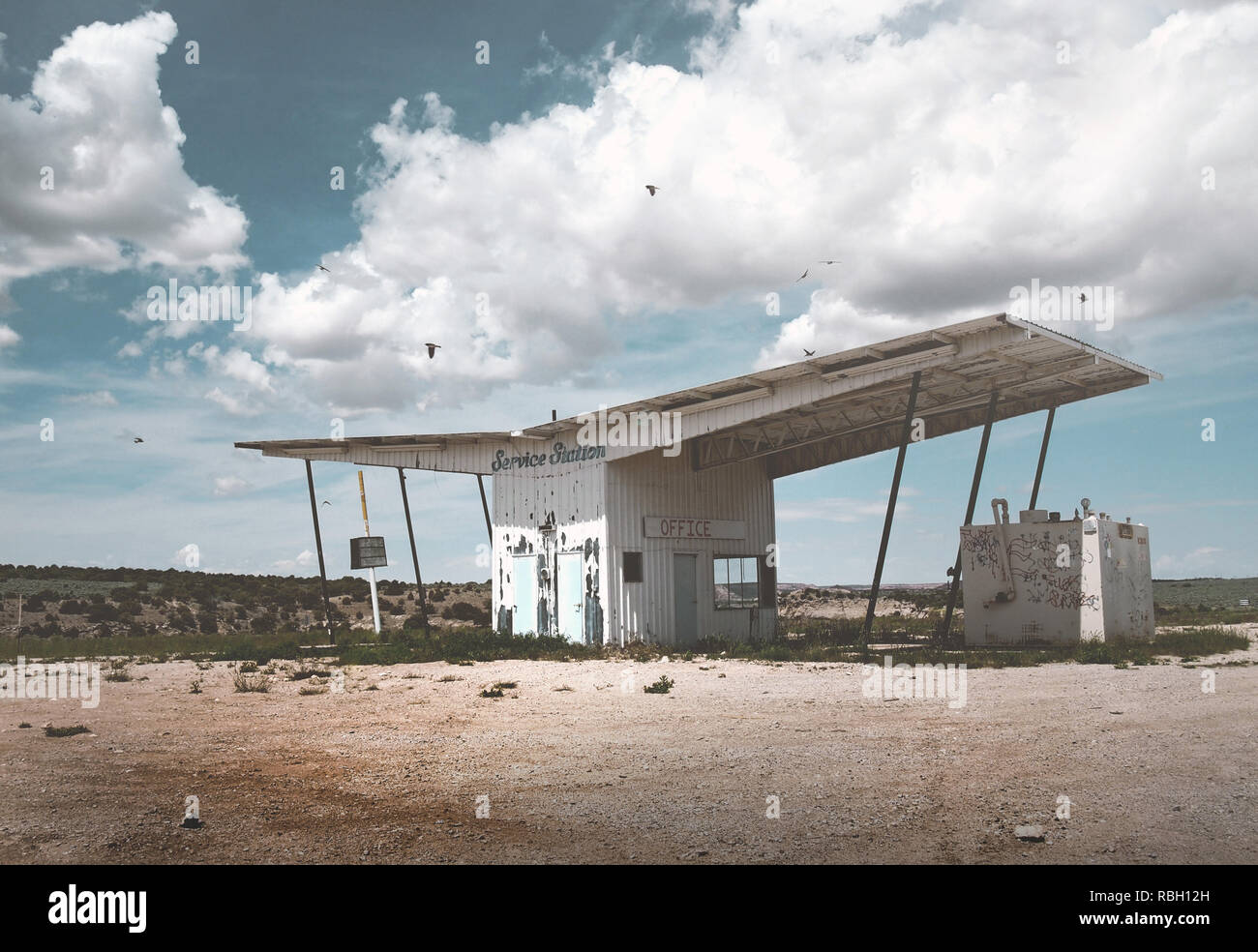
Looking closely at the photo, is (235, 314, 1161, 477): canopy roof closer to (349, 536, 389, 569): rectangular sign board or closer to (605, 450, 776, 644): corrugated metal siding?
(605, 450, 776, 644): corrugated metal siding

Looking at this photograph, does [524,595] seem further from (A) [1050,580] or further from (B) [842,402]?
(A) [1050,580]

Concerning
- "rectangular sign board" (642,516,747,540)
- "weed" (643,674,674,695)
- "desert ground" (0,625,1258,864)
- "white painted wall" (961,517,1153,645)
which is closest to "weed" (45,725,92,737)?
"desert ground" (0,625,1258,864)

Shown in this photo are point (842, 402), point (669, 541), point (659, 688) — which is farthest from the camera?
point (669, 541)

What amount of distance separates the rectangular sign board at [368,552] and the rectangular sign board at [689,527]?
8110mm

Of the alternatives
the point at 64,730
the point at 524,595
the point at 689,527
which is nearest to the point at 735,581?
the point at 689,527

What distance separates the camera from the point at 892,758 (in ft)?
27.4

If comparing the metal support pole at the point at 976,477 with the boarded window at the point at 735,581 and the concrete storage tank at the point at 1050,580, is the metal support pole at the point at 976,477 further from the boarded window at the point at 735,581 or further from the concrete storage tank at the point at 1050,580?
the boarded window at the point at 735,581

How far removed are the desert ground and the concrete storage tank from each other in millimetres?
5888

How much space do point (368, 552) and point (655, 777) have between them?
19825 millimetres

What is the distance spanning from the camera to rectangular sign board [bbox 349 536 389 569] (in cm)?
2597

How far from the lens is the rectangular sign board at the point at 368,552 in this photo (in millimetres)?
25969

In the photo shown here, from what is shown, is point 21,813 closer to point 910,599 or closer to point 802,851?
point 802,851

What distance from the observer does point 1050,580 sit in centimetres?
1938
